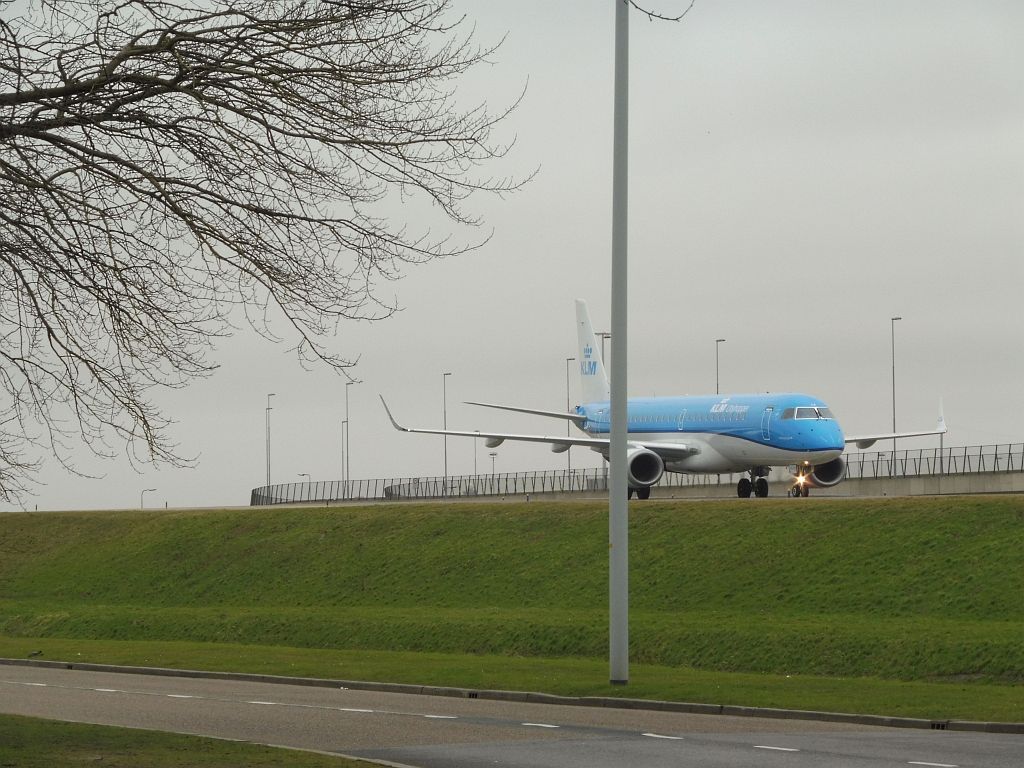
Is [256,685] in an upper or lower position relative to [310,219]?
lower

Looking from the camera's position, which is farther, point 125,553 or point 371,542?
point 125,553

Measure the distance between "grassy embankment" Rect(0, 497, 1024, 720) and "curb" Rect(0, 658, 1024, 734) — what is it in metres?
0.53

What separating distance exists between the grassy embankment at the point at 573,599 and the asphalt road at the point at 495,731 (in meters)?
2.00

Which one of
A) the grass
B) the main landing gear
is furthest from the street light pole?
the main landing gear

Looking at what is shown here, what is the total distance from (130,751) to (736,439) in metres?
36.9

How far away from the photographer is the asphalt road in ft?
49.5

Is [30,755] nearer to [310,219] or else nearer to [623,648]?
[310,219]

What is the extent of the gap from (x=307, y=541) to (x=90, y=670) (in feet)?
62.6

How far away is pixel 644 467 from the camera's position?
51.9m

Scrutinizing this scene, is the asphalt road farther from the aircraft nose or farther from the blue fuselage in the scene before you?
the blue fuselage

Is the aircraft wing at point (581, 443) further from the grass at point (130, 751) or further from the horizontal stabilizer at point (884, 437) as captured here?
the grass at point (130, 751)

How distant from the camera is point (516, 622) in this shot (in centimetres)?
3362

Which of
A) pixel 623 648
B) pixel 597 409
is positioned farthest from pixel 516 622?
pixel 597 409

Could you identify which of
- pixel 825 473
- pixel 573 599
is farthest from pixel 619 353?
pixel 825 473
